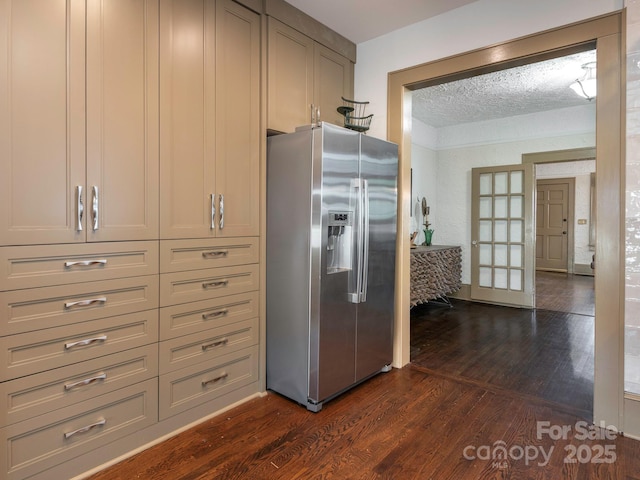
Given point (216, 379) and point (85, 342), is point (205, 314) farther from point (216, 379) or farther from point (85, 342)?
point (85, 342)

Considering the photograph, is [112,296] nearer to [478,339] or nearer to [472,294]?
[478,339]

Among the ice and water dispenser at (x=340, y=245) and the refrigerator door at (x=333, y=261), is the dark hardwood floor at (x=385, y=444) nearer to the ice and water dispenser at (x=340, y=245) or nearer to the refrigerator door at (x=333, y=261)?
the refrigerator door at (x=333, y=261)

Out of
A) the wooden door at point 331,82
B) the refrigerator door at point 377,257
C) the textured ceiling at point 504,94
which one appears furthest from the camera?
the textured ceiling at point 504,94

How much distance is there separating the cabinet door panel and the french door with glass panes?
337 centimetres

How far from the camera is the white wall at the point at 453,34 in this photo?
7.84 feet

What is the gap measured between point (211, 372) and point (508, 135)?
552cm

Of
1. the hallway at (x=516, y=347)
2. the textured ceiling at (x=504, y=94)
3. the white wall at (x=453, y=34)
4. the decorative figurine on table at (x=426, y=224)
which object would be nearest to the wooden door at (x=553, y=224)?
the hallway at (x=516, y=347)

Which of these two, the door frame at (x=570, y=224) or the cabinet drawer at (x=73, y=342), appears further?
the door frame at (x=570, y=224)

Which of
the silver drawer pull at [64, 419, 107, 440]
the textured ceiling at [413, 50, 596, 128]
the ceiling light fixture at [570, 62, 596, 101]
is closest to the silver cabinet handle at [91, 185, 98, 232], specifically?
the silver drawer pull at [64, 419, 107, 440]

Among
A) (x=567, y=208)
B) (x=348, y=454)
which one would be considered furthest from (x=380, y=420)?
(x=567, y=208)

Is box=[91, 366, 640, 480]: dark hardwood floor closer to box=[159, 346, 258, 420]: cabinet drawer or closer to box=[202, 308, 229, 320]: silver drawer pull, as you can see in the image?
box=[159, 346, 258, 420]: cabinet drawer

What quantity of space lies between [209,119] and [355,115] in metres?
1.46

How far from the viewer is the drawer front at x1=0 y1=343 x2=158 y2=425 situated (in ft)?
5.29

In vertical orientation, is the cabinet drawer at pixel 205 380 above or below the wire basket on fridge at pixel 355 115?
below
